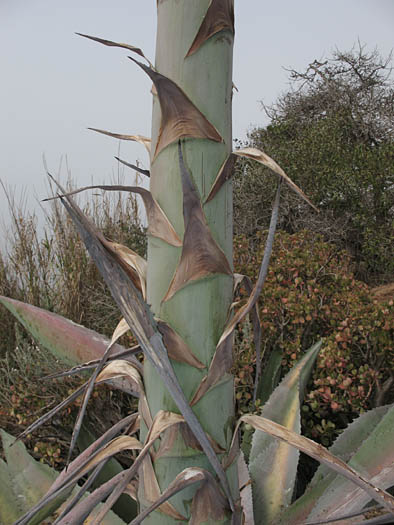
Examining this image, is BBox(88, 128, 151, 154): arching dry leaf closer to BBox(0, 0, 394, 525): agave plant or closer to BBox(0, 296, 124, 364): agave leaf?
BBox(0, 0, 394, 525): agave plant

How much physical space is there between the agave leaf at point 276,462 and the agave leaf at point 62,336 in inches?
19.8

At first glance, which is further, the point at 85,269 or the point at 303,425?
the point at 85,269

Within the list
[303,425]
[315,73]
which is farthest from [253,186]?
[303,425]

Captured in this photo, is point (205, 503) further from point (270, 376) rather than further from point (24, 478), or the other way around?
point (270, 376)

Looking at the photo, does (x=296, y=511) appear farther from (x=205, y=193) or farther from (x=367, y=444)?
(x=205, y=193)

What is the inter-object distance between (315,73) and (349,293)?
6.30 metres

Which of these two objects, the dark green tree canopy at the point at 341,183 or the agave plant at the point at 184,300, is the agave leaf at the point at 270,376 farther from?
the dark green tree canopy at the point at 341,183

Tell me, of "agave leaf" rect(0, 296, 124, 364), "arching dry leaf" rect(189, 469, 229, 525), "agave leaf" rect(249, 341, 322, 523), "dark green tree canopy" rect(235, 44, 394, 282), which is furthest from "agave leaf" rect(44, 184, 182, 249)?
"dark green tree canopy" rect(235, 44, 394, 282)

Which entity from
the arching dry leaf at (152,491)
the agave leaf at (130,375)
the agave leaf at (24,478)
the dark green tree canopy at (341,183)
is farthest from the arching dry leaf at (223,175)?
the dark green tree canopy at (341,183)

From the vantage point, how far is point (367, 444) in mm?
1095

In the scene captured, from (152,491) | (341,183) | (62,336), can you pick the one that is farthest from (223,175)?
(341,183)

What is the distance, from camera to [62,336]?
130 cm

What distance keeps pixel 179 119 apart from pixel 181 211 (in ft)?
0.39

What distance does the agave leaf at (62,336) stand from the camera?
1278mm
